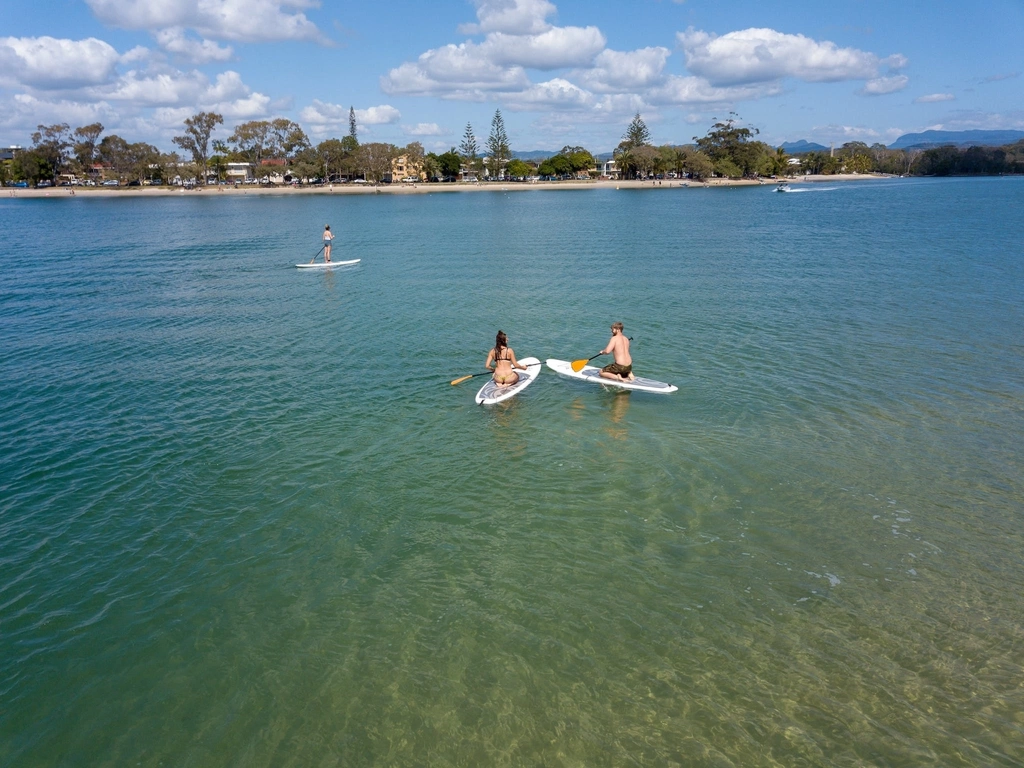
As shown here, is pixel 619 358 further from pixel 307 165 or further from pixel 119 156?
pixel 119 156

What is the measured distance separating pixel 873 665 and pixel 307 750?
8.13 m

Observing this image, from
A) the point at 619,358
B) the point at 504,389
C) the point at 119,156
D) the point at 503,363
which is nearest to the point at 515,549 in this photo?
the point at 504,389

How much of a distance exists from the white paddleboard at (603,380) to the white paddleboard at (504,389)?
0.83 metres

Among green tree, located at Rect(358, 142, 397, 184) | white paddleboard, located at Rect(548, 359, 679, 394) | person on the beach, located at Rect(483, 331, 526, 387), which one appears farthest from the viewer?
green tree, located at Rect(358, 142, 397, 184)

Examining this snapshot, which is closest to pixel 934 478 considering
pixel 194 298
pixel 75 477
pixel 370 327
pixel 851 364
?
pixel 851 364

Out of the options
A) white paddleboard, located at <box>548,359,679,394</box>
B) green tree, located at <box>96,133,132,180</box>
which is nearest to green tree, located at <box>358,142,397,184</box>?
green tree, located at <box>96,133,132,180</box>

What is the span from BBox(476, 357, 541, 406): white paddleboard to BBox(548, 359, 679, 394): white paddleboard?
2.73 ft

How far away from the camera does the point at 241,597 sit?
11.1 metres

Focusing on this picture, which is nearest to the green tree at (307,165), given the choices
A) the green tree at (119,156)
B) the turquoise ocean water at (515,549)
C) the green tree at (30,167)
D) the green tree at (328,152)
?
the green tree at (328,152)

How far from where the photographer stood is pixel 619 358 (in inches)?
780

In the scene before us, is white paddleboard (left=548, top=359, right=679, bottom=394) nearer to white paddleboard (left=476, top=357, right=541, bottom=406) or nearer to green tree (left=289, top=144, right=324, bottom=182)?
white paddleboard (left=476, top=357, right=541, bottom=406)

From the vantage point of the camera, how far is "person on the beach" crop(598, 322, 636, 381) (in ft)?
64.5

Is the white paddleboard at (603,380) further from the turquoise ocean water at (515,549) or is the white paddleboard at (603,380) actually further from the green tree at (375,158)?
the green tree at (375,158)

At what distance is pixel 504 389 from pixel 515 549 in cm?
808
